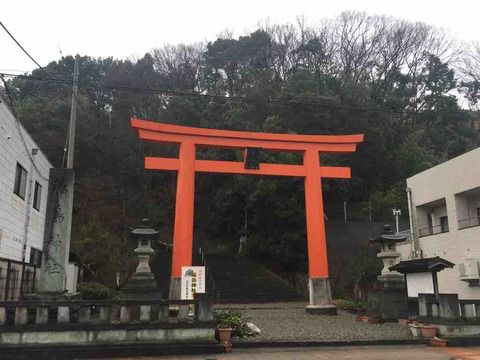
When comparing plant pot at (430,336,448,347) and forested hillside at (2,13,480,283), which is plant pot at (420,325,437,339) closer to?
plant pot at (430,336,448,347)

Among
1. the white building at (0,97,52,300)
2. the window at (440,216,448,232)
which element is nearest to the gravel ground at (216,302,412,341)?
the white building at (0,97,52,300)

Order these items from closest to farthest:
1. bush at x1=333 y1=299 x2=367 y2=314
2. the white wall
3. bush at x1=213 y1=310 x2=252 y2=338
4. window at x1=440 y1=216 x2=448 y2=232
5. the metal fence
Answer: bush at x1=213 y1=310 x2=252 y2=338
the metal fence
the white wall
bush at x1=333 y1=299 x2=367 y2=314
window at x1=440 y1=216 x2=448 y2=232

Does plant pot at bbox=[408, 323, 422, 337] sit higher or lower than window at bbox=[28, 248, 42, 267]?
lower

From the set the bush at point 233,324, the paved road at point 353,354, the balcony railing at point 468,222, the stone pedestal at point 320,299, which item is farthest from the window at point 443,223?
the bush at point 233,324

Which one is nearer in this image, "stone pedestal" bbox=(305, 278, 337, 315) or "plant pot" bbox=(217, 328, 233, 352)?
"plant pot" bbox=(217, 328, 233, 352)

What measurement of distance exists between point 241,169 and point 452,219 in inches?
394

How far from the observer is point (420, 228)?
23969mm

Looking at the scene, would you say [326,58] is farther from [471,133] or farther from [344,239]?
[344,239]

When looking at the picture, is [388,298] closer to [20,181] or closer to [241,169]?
[241,169]

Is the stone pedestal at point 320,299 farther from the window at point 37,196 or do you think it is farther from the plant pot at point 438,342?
the window at point 37,196

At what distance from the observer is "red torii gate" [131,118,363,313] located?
17.8 meters

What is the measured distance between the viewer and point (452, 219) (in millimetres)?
20188

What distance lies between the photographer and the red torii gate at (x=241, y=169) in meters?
17.8

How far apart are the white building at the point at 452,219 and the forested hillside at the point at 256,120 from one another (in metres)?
7.04
